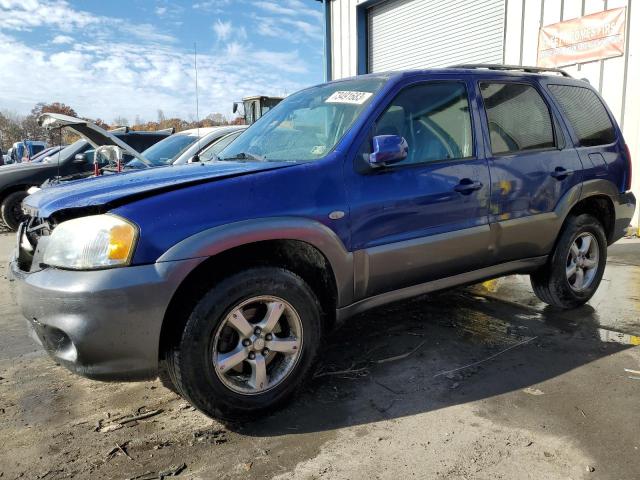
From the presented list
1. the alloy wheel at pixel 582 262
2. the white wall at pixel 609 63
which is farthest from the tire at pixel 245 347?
the white wall at pixel 609 63

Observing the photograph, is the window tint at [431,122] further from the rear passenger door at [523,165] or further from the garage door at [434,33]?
the garage door at [434,33]

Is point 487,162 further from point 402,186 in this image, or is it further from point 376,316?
point 376,316

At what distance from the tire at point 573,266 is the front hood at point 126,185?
2.47 m

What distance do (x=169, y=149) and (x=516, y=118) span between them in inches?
213

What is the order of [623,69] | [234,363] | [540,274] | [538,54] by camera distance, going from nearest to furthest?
[234,363] < [540,274] < [623,69] < [538,54]

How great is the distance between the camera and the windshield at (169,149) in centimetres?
735

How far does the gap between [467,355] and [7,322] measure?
148 inches

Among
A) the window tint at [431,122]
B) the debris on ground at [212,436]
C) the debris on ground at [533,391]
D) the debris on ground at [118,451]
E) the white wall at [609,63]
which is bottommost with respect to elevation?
the debris on ground at [118,451]

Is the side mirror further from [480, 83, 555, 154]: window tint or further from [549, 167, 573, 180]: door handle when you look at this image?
[549, 167, 573, 180]: door handle

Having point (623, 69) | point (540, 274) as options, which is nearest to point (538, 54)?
point (623, 69)

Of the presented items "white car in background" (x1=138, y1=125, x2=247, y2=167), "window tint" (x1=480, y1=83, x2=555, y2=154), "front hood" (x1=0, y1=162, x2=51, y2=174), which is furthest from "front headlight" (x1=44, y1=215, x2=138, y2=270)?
"front hood" (x1=0, y1=162, x2=51, y2=174)

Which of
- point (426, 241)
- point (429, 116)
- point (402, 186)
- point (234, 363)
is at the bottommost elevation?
point (234, 363)

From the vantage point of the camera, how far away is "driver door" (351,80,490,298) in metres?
2.84

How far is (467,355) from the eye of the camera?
11.1ft
